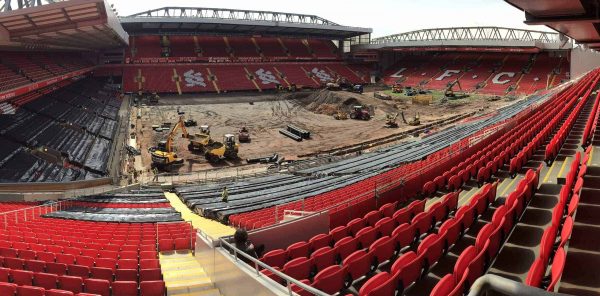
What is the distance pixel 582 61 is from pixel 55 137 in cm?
5302

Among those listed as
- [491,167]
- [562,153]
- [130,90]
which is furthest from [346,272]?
[130,90]

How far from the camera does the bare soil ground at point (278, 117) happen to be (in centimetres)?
3262

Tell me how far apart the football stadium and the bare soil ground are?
0.32m

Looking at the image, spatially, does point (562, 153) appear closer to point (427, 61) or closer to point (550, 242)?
point (550, 242)

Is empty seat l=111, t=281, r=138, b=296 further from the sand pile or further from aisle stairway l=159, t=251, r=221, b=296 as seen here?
the sand pile

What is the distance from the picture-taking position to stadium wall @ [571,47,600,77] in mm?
47375

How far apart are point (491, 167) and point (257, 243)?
24.2 ft

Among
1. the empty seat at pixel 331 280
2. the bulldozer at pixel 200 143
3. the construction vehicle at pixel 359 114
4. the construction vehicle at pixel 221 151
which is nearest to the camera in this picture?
the empty seat at pixel 331 280

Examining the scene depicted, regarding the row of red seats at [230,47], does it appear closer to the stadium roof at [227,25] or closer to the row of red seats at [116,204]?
the stadium roof at [227,25]

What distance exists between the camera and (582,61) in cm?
4925

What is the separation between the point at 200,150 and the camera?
102ft

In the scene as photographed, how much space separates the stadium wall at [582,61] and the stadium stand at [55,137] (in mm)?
48373

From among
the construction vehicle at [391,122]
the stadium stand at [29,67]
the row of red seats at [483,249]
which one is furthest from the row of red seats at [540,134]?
the stadium stand at [29,67]

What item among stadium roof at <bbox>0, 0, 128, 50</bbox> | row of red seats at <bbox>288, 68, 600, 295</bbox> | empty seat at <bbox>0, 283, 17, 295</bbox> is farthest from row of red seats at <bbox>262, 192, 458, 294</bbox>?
stadium roof at <bbox>0, 0, 128, 50</bbox>
